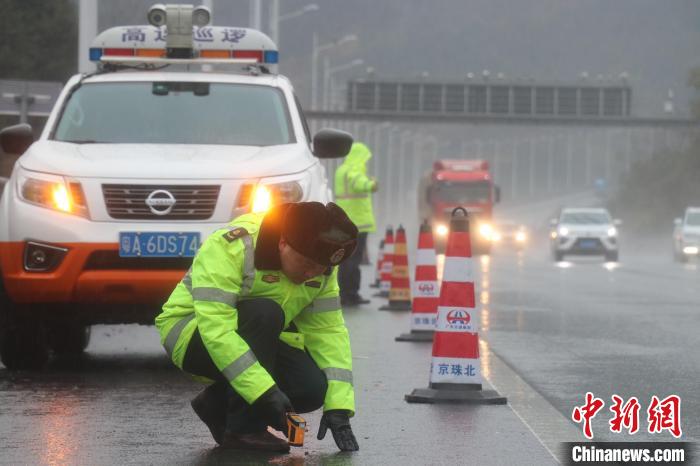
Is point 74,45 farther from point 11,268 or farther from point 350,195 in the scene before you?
point 11,268

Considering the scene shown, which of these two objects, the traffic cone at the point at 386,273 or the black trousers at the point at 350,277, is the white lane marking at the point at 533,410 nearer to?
the black trousers at the point at 350,277

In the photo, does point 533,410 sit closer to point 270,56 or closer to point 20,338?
point 20,338

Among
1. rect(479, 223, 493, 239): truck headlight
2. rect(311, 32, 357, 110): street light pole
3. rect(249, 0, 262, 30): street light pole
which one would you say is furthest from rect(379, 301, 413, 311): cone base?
rect(311, 32, 357, 110): street light pole

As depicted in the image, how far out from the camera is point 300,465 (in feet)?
23.2

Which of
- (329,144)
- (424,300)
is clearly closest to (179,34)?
(329,144)

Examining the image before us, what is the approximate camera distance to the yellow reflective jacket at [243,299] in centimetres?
673

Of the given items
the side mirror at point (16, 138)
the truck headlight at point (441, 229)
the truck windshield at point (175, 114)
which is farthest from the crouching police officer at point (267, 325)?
the truck headlight at point (441, 229)

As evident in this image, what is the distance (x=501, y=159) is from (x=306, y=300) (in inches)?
7560

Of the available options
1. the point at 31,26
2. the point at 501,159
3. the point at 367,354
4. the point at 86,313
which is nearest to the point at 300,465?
the point at 86,313

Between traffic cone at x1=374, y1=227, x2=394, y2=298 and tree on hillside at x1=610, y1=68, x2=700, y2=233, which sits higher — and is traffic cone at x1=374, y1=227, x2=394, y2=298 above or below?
above

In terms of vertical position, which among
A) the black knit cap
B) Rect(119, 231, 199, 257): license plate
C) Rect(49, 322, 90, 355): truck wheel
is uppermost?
the black knit cap

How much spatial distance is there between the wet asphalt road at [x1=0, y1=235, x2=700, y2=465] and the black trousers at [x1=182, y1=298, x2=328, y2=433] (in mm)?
194

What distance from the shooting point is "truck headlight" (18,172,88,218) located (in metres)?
10.6

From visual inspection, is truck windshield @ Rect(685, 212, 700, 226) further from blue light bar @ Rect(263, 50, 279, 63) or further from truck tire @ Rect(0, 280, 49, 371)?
truck tire @ Rect(0, 280, 49, 371)
